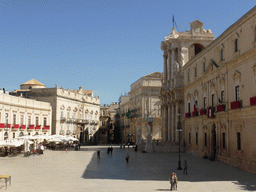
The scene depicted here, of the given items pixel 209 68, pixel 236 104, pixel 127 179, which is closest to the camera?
pixel 127 179

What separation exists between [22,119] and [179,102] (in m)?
24.9

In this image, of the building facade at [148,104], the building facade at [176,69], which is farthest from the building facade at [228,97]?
the building facade at [148,104]

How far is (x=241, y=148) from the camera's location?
25.6m

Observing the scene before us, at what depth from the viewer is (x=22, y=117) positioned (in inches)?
2106

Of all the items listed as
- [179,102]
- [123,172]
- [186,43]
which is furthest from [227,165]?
[186,43]

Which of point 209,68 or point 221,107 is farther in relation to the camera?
point 209,68

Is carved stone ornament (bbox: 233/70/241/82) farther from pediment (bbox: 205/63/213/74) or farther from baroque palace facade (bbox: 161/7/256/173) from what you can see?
pediment (bbox: 205/63/213/74)

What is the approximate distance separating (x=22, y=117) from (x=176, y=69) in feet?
82.8

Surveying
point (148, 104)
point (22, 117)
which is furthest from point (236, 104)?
point (148, 104)

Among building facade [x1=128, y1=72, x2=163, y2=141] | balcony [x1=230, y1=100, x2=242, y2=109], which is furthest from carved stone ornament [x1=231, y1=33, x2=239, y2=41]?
building facade [x1=128, y1=72, x2=163, y2=141]

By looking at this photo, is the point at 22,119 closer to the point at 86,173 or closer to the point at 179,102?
the point at 179,102

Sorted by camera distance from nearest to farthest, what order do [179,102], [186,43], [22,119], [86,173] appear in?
[86,173] < [179,102] < [186,43] < [22,119]

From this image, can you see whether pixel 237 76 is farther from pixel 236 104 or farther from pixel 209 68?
pixel 209 68

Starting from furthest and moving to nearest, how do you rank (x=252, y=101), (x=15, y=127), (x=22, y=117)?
(x=22, y=117) → (x=15, y=127) → (x=252, y=101)
